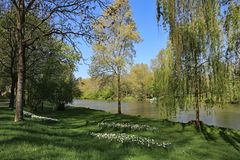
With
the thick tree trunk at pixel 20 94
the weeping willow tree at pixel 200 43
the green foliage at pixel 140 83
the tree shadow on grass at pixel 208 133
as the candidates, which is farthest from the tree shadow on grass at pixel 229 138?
the green foliage at pixel 140 83

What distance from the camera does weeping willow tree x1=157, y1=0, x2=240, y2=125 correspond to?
49.4ft

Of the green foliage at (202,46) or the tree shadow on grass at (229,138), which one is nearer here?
the green foliage at (202,46)

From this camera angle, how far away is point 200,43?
58.9ft

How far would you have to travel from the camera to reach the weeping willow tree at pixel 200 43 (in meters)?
15.1

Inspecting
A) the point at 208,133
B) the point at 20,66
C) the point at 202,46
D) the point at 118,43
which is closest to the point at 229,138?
the point at 208,133

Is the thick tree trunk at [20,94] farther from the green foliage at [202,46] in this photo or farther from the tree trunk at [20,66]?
the green foliage at [202,46]

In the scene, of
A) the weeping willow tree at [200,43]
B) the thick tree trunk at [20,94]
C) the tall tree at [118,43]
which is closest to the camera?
the weeping willow tree at [200,43]

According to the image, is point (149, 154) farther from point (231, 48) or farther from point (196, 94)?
point (196, 94)

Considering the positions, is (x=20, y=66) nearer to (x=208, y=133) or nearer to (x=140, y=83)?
(x=208, y=133)

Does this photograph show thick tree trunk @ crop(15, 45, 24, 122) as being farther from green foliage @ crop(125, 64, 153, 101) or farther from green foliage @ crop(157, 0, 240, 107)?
green foliage @ crop(125, 64, 153, 101)

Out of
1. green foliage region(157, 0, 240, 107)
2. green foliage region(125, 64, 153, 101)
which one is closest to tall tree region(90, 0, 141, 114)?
green foliage region(157, 0, 240, 107)

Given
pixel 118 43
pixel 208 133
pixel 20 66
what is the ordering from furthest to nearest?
1. pixel 118 43
2. pixel 208 133
3. pixel 20 66

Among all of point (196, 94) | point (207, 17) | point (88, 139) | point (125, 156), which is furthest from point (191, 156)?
point (196, 94)

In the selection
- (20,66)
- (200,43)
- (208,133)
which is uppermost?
(200,43)
